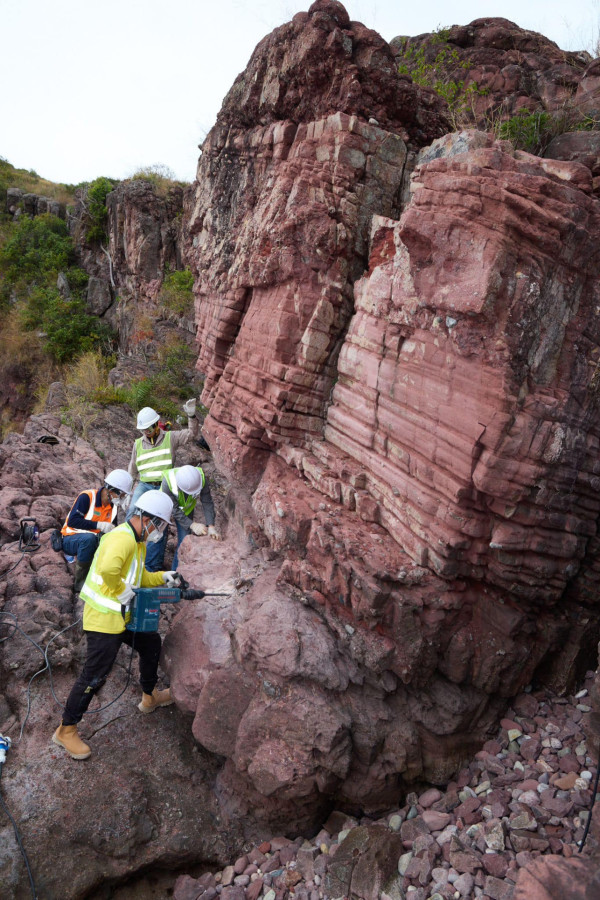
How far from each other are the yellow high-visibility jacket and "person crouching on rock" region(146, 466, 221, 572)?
1.37 metres

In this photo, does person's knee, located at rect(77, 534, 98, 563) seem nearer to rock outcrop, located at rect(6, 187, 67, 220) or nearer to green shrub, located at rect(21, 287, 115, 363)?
green shrub, located at rect(21, 287, 115, 363)

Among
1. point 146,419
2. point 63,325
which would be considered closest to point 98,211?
point 63,325

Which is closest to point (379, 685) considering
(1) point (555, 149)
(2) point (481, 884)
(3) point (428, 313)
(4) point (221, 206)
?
(2) point (481, 884)

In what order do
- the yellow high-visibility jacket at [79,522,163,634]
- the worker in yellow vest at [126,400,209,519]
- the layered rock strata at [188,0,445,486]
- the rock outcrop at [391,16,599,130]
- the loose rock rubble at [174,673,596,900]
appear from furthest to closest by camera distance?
1. the rock outcrop at [391,16,599,130]
2. the worker in yellow vest at [126,400,209,519]
3. the layered rock strata at [188,0,445,486]
4. the yellow high-visibility jacket at [79,522,163,634]
5. the loose rock rubble at [174,673,596,900]

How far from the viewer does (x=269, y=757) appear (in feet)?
13.9

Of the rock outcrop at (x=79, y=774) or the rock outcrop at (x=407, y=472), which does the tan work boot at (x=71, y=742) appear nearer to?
the rock outcrop at (x=79, y=774)

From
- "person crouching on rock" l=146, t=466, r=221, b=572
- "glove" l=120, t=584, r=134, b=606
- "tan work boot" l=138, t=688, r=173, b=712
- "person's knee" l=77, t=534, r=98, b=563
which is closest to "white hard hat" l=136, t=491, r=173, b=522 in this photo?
"glove" l=120, t=584, r=134, b=606

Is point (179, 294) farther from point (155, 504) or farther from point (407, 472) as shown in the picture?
point (407, 472)

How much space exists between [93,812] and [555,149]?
7.63 metres

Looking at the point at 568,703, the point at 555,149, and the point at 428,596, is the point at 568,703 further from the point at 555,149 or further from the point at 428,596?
the point at 555,149

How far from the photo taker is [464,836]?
12.4ft

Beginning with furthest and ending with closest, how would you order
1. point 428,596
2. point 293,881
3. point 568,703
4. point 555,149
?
point 555,149 → point 568,703 → point 428,596 → point 293,881

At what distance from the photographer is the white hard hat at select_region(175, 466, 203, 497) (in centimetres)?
632

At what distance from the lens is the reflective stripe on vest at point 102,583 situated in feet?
14.8
